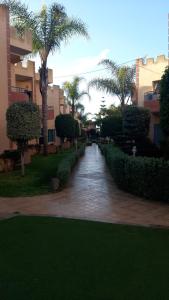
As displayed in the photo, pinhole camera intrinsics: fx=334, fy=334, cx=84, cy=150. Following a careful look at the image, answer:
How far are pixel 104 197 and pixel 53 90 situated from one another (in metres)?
28.3

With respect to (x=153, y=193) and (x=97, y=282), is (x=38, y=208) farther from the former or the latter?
(x=97, y=282)

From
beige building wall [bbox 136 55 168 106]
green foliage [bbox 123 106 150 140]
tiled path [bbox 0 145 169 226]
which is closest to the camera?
tiled path [bbox 0 145 169 226]

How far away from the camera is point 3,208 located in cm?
863

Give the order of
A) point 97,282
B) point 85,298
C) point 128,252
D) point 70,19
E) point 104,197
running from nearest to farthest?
point 85,298 → point 97,282 → point 128,252 → point 104,197 → point 70,19

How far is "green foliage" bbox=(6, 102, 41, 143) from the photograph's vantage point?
13.0 meters

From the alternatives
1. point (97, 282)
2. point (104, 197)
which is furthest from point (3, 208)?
point (97, 282)

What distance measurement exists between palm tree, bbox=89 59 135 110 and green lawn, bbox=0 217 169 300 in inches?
795

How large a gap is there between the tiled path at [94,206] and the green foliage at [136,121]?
22.8ft

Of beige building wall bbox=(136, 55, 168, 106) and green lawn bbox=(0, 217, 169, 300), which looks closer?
green lawn bbox=(0, 217, 169, 300)

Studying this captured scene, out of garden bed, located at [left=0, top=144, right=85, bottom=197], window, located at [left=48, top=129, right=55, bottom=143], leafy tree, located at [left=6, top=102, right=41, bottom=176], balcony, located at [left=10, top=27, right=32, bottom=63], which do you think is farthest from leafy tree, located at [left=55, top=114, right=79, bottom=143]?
leafy tree, located at [left=6, top=102, right=41, bottom=176]

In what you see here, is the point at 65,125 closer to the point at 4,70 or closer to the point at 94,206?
the point at 4,70

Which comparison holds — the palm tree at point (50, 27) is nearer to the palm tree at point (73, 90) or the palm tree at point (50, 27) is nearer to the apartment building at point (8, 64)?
the apartment building at point (8, 64)

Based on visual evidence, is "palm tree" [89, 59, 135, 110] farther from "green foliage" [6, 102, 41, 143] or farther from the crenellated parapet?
"green foliage" [6, 102, 41, 143]

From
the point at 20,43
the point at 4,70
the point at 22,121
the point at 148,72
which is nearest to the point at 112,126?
the point at 148,72
